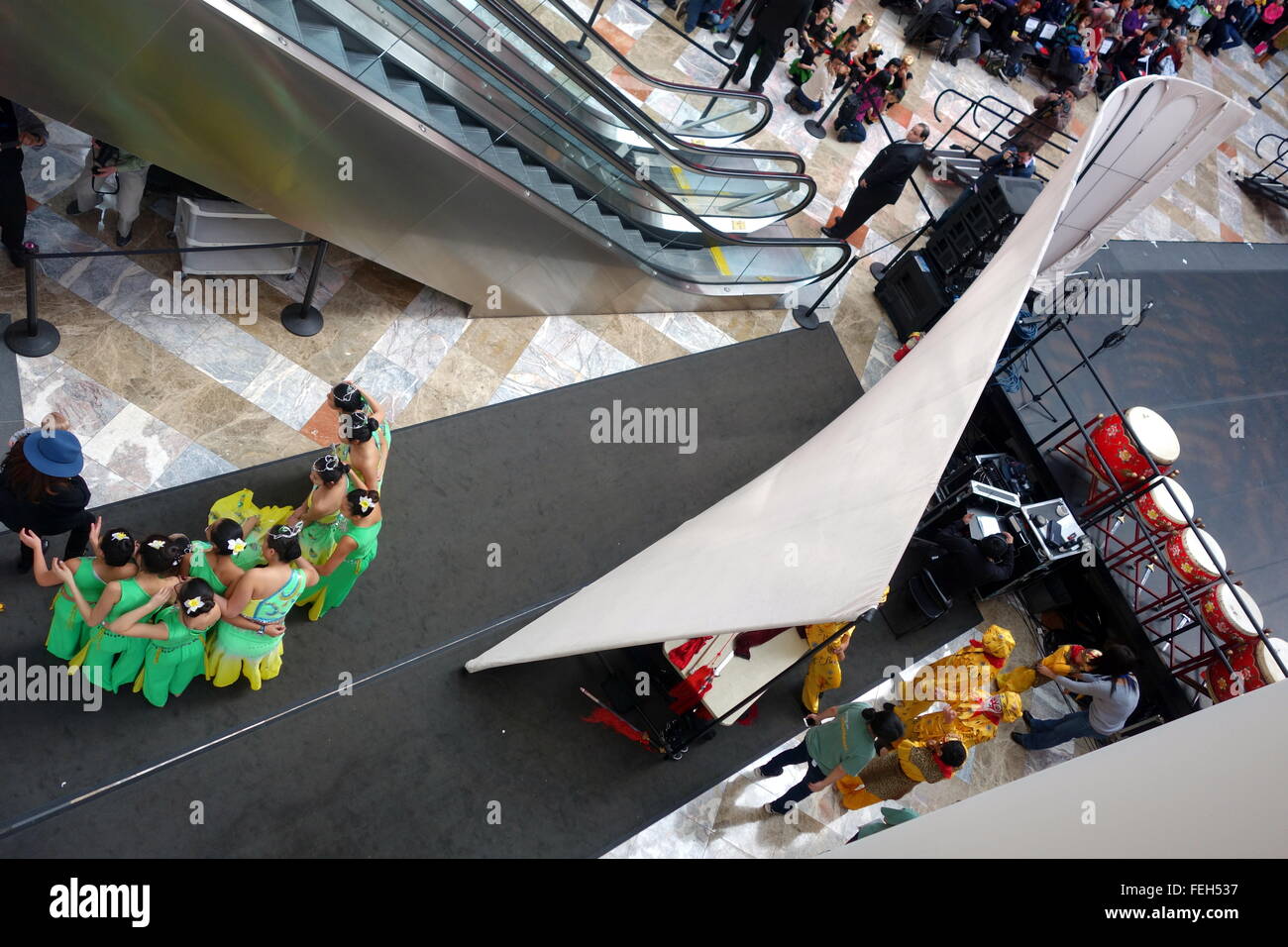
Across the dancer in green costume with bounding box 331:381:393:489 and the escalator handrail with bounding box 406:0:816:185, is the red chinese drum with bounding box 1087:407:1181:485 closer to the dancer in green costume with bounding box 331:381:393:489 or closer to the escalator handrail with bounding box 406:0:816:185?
the escalator handrail with bounding box 406:0:816:185

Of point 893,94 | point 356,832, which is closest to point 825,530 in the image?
point 356,832

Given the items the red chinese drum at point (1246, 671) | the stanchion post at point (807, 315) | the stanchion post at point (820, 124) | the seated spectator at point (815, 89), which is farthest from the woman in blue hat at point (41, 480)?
the seated spectator at point (815, 89)

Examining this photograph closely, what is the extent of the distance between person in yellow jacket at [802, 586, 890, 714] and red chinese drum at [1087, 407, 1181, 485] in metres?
2.70

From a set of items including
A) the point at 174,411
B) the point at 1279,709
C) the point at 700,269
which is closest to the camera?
the point at 1279,709

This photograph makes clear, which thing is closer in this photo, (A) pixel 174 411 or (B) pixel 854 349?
(A) pixel 174 411

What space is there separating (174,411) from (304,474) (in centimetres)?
87

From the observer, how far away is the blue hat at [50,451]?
4.35 m

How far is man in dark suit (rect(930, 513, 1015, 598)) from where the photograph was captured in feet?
22.3

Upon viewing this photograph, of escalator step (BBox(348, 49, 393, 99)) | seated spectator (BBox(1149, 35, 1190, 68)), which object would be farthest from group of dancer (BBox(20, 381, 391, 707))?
seated spectator (BBox(1149, 35, 1190, 68))

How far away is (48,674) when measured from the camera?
474 cm

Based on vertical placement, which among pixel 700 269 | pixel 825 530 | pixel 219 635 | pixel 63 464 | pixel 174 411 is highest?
pixel 700 269

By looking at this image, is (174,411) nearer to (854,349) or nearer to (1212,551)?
(854,349)

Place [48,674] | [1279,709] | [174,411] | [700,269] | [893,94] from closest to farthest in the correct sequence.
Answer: [1279,709]
[48,674]
[174,411]
[700,269]
[893,94]

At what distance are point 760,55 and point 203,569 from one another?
781 cm
